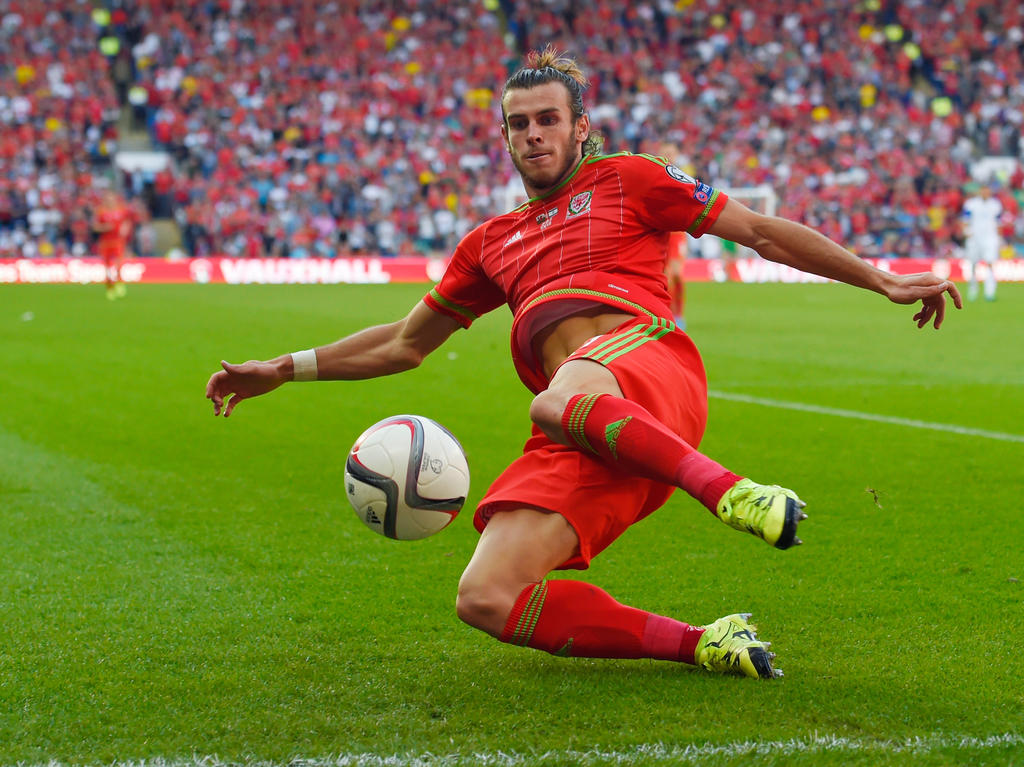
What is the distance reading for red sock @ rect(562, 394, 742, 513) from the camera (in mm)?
3027

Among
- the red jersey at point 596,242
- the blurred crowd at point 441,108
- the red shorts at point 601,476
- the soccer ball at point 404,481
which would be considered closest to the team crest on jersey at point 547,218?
the red jersey at point 596,242

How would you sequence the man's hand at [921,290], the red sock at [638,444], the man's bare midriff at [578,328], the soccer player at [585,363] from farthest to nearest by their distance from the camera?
the man's bare midriff at [578,328], the man's hand at [921,290], the soccer player at [585,363], the red sock at [638,444]

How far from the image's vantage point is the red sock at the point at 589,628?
130 inches

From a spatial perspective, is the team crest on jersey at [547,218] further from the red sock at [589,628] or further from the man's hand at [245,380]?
the red sock at [589,628]

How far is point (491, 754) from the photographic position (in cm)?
274

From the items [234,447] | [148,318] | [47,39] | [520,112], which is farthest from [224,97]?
[520,112]

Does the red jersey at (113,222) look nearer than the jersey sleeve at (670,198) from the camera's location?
No

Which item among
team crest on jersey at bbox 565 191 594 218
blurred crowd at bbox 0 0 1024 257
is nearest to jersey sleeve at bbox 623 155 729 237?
team crest on jersey at bbox 565 191 594 218

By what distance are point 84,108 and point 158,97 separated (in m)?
1.93

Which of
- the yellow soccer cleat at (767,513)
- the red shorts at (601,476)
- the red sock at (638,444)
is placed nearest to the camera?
the yellow soccer cleat at (767,513)

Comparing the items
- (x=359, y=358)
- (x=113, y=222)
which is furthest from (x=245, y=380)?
(x=113, y=222)

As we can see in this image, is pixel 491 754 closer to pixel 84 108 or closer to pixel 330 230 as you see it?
pixel 330 230

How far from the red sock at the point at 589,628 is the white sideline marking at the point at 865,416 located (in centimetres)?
487

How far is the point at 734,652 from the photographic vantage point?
3.32 meters
